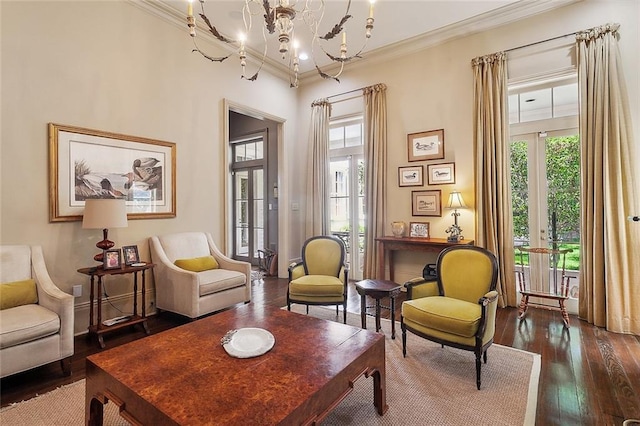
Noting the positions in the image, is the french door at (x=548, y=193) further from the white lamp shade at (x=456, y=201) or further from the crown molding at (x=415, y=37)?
the crown molding at (x=415, y=37)

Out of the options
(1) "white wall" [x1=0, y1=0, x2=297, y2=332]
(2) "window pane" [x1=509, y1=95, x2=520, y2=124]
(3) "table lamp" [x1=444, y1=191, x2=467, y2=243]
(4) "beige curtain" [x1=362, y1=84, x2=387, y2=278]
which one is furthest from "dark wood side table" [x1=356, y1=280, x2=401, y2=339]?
(2) "window pane" [x1=509, y1=95, x2=520, y2=124]

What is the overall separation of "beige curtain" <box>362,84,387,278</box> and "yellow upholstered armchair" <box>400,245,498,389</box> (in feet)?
6.58

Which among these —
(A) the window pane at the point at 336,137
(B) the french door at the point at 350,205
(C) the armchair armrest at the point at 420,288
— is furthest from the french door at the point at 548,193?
(A) the window pane at the point at 336,137

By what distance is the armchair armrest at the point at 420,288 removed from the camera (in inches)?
113

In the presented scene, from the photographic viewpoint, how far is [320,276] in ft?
12.2

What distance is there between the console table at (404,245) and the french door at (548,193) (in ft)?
2.54

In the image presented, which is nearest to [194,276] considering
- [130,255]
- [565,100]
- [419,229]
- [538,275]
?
[130,255]

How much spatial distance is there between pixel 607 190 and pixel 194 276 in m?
4.43

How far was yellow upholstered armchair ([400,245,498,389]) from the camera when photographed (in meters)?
2.31

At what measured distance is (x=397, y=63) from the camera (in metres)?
4.96

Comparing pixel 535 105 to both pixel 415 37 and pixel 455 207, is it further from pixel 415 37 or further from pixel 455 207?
pixel 415 37

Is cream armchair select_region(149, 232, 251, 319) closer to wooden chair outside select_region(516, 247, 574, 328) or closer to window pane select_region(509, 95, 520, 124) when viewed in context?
wooden chair outside select_region(516, 247, 574, 328)

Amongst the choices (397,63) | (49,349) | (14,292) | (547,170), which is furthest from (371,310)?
(397,63)

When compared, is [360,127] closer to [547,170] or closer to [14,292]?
[547,170]
